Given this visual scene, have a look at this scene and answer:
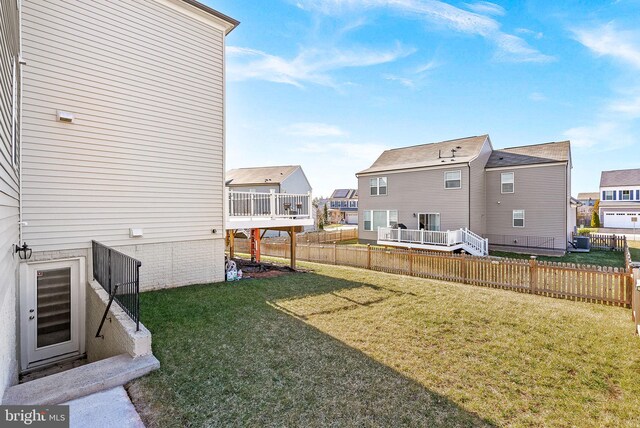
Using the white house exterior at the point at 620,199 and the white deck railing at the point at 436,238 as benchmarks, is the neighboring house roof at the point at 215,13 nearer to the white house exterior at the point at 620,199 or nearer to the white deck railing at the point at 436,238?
the white deck railing at the point at 436,238

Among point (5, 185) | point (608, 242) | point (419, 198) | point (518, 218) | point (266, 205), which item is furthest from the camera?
point (419, 198)

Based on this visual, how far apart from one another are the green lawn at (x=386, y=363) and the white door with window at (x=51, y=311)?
1.46m

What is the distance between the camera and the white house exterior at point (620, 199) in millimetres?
35278

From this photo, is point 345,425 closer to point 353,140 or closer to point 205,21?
point 205,21

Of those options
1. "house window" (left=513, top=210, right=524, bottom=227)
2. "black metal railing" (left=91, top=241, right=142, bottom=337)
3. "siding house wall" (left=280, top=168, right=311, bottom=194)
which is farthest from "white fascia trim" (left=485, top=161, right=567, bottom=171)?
"black metal railing" (left=91, top=241, right=142, bottom=337)

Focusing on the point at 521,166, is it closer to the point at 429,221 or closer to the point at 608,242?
the point at 429,221

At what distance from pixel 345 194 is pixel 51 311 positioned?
54.3 metres

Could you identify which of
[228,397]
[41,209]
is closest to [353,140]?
[41,209]

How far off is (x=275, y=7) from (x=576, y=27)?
11.6m

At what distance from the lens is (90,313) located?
6520 millimetres

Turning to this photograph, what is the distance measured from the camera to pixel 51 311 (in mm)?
6445

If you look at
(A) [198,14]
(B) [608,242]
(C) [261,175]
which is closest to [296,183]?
(C) [261,175]

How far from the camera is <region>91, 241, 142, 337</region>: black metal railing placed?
174 inches

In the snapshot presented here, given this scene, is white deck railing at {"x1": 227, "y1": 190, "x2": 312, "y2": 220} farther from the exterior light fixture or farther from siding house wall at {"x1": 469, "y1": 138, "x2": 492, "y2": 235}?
siding house wall at {"x1": 469, "y1": 138, "x2": 492, "y2": 235}
